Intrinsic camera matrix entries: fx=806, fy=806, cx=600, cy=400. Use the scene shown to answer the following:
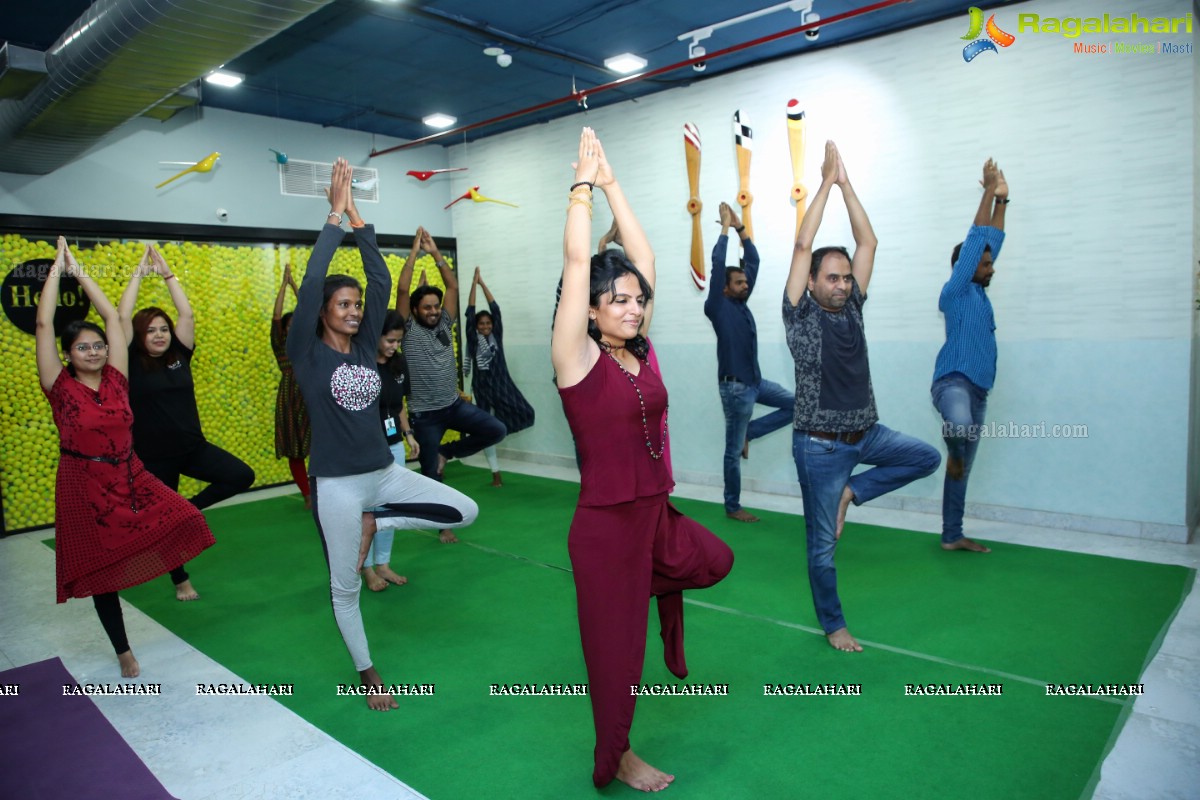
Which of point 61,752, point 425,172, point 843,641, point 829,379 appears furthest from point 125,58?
point 843,641

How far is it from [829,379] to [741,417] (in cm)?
236

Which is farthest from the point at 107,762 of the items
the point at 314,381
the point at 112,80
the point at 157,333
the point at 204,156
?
the point at 204,156

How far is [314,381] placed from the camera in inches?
119

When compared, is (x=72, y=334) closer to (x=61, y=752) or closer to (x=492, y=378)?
(x=61, y=752)

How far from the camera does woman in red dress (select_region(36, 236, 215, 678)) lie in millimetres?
3408

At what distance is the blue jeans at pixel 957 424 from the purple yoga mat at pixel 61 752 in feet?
13.3

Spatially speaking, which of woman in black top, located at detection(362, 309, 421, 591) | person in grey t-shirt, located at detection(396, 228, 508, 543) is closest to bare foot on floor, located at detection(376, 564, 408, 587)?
woman in black top, located at detection(362, 309, 421, 591)

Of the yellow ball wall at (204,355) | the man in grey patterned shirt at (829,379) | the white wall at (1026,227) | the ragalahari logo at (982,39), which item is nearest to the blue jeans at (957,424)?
the white wall at (1026,227)

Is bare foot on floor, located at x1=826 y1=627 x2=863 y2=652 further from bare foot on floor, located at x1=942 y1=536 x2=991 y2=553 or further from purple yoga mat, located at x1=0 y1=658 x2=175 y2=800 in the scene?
purple yoga mat, located at x1=0 y1=658 x2=175 y2=800

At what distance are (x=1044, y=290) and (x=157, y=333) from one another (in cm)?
527

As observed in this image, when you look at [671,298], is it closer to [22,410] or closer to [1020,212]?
[1020,212]

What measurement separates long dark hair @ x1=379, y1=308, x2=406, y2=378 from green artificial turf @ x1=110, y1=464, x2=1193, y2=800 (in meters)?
1.23

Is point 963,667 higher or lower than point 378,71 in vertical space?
lower

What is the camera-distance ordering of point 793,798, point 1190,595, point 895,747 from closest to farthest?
1. point 793,798
2. point 895,747
3. point 1190,595
